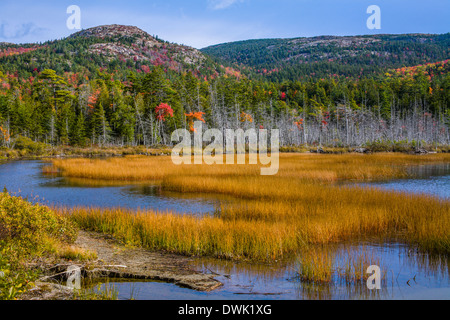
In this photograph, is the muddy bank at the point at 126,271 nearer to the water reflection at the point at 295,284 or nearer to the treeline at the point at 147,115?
the water reflection at the point at 295,284

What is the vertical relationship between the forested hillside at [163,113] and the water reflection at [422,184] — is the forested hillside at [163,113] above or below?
above

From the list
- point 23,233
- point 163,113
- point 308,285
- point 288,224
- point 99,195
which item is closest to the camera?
point 308,285

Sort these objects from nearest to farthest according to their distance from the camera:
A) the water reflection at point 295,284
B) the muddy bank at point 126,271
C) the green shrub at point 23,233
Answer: the muddy bank at point 126,271 → the water reflection at point 295,284 → the green shrub at point 23,233

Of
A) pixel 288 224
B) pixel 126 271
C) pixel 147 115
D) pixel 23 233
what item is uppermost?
pixel 147 115

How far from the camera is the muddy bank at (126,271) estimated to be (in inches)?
256

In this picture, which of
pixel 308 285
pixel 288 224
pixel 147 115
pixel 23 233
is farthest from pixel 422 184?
pixel 147 115

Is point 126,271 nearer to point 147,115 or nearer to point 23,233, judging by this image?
point 23,233

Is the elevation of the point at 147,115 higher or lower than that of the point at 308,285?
higher

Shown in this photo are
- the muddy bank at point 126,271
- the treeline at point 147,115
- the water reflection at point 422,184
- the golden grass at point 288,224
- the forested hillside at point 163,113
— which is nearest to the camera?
the muddy bank at point 126,271

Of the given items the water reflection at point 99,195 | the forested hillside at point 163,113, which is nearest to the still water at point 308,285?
the water reflection at point 99,195

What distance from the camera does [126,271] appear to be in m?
8.09

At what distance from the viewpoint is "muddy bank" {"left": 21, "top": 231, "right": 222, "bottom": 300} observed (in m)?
6.49

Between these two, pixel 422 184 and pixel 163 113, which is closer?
pixel 422 184

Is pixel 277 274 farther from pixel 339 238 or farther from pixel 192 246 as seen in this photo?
pixel 339 238
